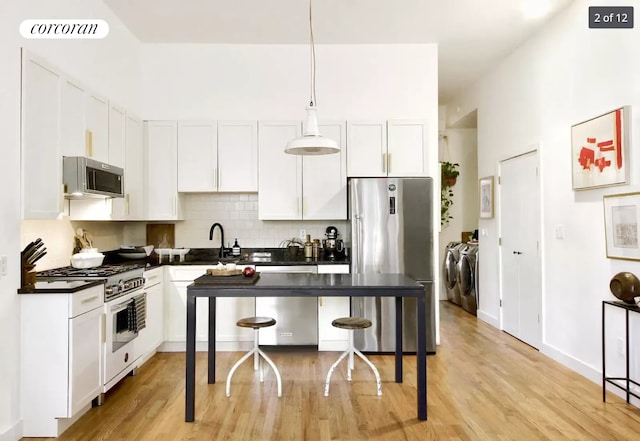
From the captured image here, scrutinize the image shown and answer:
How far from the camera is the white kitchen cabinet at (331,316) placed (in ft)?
14.6

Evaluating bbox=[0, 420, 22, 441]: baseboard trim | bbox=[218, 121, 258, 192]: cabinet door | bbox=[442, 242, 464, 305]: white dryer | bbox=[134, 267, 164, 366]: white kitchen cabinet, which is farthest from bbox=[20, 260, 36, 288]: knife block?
bbox=[442, 242, 464, 305]: white dryer

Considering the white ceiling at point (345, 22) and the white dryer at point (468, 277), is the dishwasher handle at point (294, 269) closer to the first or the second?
the white ceiling at point (345, 22)

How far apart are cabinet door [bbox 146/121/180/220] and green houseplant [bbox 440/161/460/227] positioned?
435 centimetres

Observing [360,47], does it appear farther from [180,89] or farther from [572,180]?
[572,180]

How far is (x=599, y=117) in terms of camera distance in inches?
139

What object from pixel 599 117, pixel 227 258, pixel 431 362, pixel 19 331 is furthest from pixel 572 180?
pixel 19 331

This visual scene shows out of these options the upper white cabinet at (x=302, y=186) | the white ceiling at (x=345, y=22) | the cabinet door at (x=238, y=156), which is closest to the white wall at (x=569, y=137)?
the white ceiling at (x=345, y=22)

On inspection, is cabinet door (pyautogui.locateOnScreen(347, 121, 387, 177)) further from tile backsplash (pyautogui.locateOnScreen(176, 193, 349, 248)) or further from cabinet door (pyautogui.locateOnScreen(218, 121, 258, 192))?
cabinet door (pyautogui.locateOnScreen(218, 121, 258, 192))

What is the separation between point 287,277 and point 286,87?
8.20 feet

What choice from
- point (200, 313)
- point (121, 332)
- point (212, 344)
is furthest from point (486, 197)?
point (121, 332)

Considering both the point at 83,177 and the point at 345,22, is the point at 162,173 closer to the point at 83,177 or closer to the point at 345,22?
the point at 83,177

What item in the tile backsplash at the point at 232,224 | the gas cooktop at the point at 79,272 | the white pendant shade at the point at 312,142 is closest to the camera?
the white pendant shade at the point at 312,142

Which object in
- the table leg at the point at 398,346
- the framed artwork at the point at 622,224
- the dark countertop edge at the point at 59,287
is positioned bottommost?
the table leg at the point at 398,346

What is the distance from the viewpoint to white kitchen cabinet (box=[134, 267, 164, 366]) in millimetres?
3900
